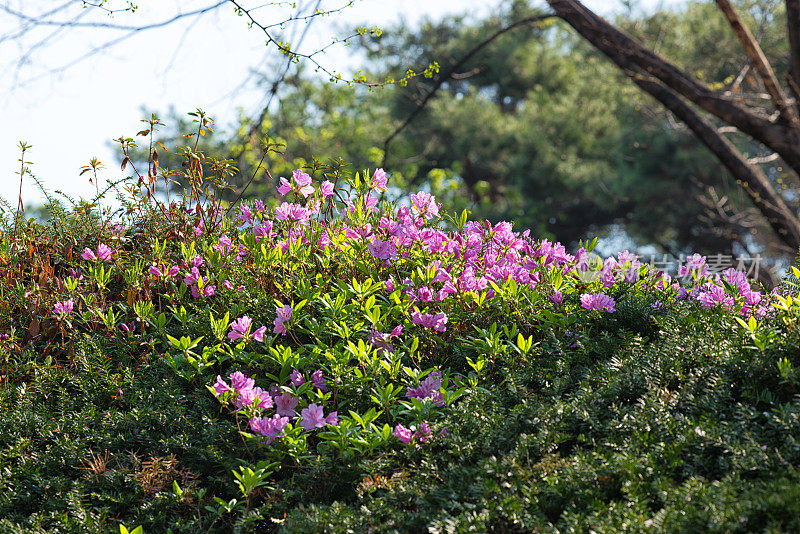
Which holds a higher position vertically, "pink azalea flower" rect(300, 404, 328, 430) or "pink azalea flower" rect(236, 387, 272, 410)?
"pink azalea flower" rect(236, 387, 272, 410)

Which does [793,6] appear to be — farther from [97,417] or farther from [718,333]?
[97,417]

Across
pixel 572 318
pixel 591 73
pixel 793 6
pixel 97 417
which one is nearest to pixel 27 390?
pixel 97 417

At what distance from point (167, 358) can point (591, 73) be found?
674 inches

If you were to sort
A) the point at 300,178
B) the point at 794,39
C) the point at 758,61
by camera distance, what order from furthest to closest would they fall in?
1. the point at 758,61
2. the point at 794,39
3. the point at 300,178

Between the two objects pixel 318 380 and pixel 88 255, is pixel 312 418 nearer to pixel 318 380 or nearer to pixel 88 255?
pixel 318 380

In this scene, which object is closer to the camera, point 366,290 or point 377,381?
point 377,381

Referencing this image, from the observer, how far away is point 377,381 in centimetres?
274

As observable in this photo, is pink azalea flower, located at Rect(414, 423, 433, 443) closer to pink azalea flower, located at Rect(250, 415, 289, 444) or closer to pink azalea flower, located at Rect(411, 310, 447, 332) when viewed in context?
pink azalea flower, located at Rect(250, 415, 289, 444)

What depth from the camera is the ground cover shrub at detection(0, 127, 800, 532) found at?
2.11 m

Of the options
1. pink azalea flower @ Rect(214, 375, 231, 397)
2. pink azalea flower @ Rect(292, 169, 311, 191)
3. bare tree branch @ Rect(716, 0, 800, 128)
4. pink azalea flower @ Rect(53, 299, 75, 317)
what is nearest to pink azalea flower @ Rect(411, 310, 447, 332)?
pink azalea flower @ Rect(214, 375, 231, 397)

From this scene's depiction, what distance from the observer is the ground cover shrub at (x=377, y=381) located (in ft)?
6.91

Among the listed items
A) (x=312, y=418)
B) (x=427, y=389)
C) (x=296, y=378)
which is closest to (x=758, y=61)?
(x=427, y=389)

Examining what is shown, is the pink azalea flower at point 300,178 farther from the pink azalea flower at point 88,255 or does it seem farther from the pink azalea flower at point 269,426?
the pink azalea flower at point 269,426

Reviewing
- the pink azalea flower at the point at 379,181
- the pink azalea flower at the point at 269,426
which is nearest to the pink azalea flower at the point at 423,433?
the pink azalea flower at the point at 269,426
